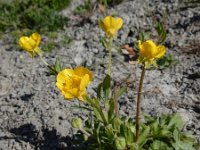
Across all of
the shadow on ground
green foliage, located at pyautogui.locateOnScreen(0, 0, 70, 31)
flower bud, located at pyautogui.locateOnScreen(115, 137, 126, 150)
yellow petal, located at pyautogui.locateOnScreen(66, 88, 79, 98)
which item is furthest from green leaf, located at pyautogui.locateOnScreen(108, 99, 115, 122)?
green foliage, located at pyautogui.locateOnScreen(0, 0, 70, 31)

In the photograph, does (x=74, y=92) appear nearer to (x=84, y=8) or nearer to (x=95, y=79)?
(x=95, y=79)

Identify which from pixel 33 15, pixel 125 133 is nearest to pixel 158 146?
pixel 125 133

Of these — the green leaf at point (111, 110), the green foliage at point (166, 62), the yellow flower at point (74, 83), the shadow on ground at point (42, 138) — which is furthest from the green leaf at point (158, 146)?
the green foliage at point (166, 62)

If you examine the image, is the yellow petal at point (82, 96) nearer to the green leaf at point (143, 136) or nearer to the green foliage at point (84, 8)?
the green leaf at point (143, 136)

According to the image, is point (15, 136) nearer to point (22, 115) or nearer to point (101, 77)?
point (22, 115)

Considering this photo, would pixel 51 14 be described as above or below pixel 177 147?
above

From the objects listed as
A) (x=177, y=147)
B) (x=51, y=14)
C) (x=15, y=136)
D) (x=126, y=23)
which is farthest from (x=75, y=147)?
(x=51, y=14)
